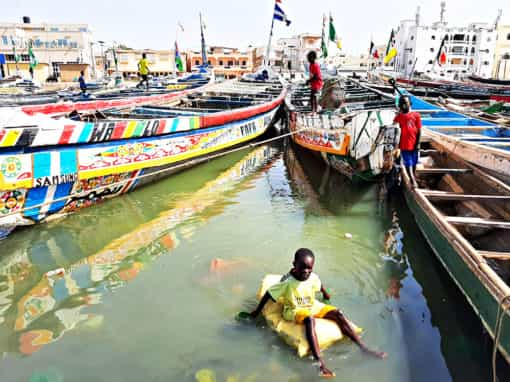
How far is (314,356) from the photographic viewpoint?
3445mm

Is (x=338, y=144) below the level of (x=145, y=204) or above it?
above

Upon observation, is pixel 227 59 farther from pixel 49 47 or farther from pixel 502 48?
pixel 502 48

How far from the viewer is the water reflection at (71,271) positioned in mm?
4016

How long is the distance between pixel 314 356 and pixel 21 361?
2.67 m

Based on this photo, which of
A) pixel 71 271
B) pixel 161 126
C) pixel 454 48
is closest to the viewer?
pixel 71 271

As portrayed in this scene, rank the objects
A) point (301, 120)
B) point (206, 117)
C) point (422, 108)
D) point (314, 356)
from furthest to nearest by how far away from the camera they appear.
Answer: point (422, 108) → point (301, 120) → point (206, 117) → point (314, 356)

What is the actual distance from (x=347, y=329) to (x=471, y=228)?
10.4 feet

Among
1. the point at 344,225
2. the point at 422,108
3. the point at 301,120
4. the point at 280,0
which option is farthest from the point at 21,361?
the point at 280,0

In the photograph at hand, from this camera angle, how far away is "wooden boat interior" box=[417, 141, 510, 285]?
15.4ft

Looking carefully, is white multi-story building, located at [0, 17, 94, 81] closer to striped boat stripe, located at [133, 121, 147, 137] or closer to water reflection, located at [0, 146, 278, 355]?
striped boat stripe, located at [133, 121, 147, 137]

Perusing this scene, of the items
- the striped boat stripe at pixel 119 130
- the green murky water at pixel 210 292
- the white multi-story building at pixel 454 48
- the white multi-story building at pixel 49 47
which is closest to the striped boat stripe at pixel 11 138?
the green murky water at pixel 210 292

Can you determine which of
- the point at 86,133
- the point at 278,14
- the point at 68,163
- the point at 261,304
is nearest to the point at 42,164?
the point at 68,163

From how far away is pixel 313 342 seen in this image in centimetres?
347

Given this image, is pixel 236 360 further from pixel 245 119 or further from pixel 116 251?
pixel 245 119
